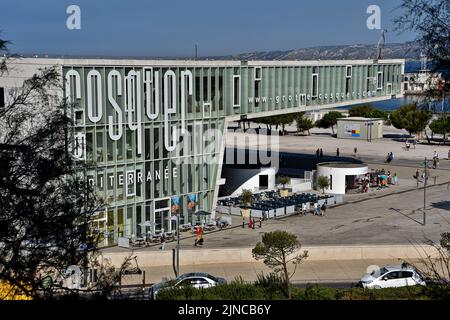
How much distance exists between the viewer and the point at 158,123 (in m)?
30.5

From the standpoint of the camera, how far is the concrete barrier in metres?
25.7

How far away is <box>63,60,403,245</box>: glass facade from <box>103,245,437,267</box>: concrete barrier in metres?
2.43

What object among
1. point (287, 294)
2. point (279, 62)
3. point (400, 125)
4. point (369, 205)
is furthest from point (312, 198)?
point (400, 125)

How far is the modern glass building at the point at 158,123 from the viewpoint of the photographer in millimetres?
27875

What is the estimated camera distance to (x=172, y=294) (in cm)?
1559

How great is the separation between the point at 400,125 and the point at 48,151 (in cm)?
6932

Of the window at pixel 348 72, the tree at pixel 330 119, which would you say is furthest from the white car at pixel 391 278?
the tree at pixel 330 119

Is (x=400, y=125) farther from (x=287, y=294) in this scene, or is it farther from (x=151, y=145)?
(x=287, y=294)

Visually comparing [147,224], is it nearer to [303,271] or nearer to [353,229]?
[303,271]

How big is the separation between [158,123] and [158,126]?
13 cm

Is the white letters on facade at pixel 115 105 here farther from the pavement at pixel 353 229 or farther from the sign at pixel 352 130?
the sign at pixel 352 130

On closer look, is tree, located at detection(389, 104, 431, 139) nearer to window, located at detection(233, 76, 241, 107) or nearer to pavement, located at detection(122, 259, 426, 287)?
window, located at detection(233, 76, 241, 107)

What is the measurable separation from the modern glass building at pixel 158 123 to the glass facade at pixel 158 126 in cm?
4

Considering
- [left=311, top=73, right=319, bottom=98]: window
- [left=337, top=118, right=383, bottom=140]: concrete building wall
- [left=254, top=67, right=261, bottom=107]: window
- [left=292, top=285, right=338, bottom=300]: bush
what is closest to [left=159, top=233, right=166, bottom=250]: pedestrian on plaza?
[left=254, top=67, right=261, bottom=107]: window
